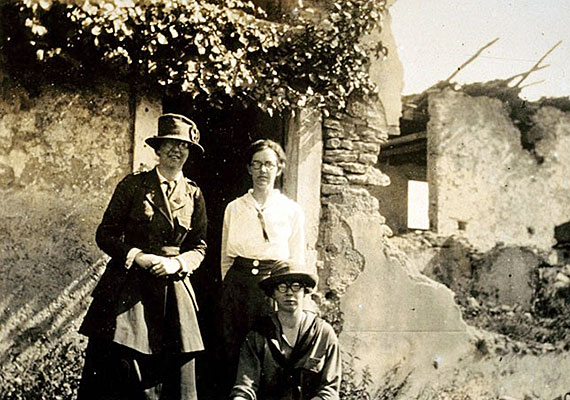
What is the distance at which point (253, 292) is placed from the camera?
13.5ft

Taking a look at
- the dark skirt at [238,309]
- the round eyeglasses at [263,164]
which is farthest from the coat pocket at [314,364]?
the round eyeglasses at [263,164]

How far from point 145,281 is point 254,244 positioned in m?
0.87

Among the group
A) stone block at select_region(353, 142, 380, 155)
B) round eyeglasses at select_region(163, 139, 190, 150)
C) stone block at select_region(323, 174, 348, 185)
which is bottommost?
round eyeglasses at select_region(163, 139, 190, 150)

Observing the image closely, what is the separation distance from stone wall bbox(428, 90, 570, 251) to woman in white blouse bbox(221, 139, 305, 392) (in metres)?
5.90

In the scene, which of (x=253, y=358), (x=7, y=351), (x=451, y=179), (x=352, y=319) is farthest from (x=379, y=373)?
(x=451, y=179)

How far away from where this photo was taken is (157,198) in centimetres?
377

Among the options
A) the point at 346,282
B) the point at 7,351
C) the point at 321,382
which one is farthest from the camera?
the point at 346,282

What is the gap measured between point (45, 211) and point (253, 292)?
6.54 ft

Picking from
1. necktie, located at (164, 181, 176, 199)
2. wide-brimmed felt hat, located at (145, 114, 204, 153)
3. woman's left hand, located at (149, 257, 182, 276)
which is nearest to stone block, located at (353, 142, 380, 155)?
wide-brimmed felt hat, located at (145, 114, 204, 153)

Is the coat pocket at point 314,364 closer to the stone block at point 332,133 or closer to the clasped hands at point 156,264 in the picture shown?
the clasped hands at point 156,264

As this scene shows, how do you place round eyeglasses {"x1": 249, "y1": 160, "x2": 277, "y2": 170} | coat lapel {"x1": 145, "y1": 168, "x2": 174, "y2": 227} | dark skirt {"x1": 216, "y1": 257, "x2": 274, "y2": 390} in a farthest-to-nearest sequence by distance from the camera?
round eyeglasses {"x1": 249, "y1": 160, "x2": 277, "y2": 170}
dark skirt {"x1": 216, "y1": 257, "x2": 274, "y2": 390}
coat lapel {"x1": 145, "y1": 168, "x2": 174, "y2": 227}

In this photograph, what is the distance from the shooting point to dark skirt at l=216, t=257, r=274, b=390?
4051 millimetres

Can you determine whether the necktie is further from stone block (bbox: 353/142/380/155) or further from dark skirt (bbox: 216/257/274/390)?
stone block (bbox: 353/142/380/155)

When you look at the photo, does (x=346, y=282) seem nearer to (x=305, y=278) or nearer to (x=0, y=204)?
(x=305, y=278)
